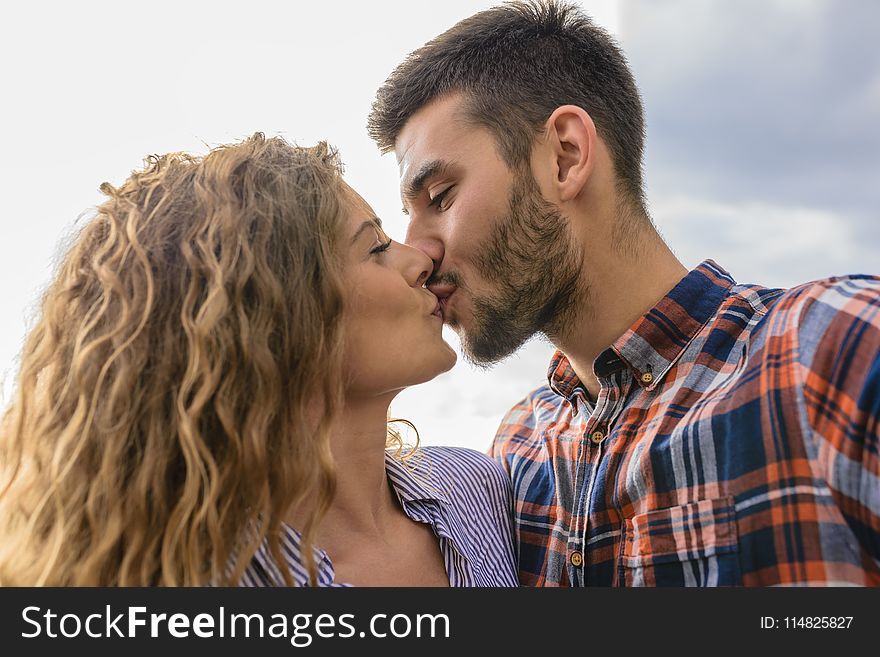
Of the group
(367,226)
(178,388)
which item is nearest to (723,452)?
(367,226)

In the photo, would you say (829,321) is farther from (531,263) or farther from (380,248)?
(380,248)

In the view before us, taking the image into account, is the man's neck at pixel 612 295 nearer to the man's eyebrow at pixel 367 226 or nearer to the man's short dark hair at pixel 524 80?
the man's short dark hair at pixel 524 80

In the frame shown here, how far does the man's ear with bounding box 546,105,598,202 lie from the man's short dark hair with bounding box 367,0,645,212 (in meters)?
0.05

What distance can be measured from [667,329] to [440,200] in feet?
2.10

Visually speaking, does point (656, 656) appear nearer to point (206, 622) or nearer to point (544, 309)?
point (206, 622)

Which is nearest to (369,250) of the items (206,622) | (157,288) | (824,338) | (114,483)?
(157,288)

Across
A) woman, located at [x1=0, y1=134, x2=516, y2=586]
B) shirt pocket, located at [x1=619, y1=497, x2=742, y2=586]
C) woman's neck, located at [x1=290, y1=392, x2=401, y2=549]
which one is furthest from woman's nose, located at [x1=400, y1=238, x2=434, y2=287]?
shirt pocket, located at [x1=619, y1=497, x2=742, y2=586]

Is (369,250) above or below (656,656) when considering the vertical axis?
above

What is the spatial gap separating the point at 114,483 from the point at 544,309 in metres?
1.02

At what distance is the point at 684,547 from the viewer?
4.25 ft

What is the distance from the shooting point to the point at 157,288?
1.23 meters

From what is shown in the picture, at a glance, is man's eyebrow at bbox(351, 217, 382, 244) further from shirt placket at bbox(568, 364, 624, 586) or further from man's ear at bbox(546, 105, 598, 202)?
shirt placket at bbox(568, 364, 624, 586)

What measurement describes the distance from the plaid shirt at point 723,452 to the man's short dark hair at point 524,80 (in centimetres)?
52

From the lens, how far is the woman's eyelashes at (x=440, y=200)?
180cm
